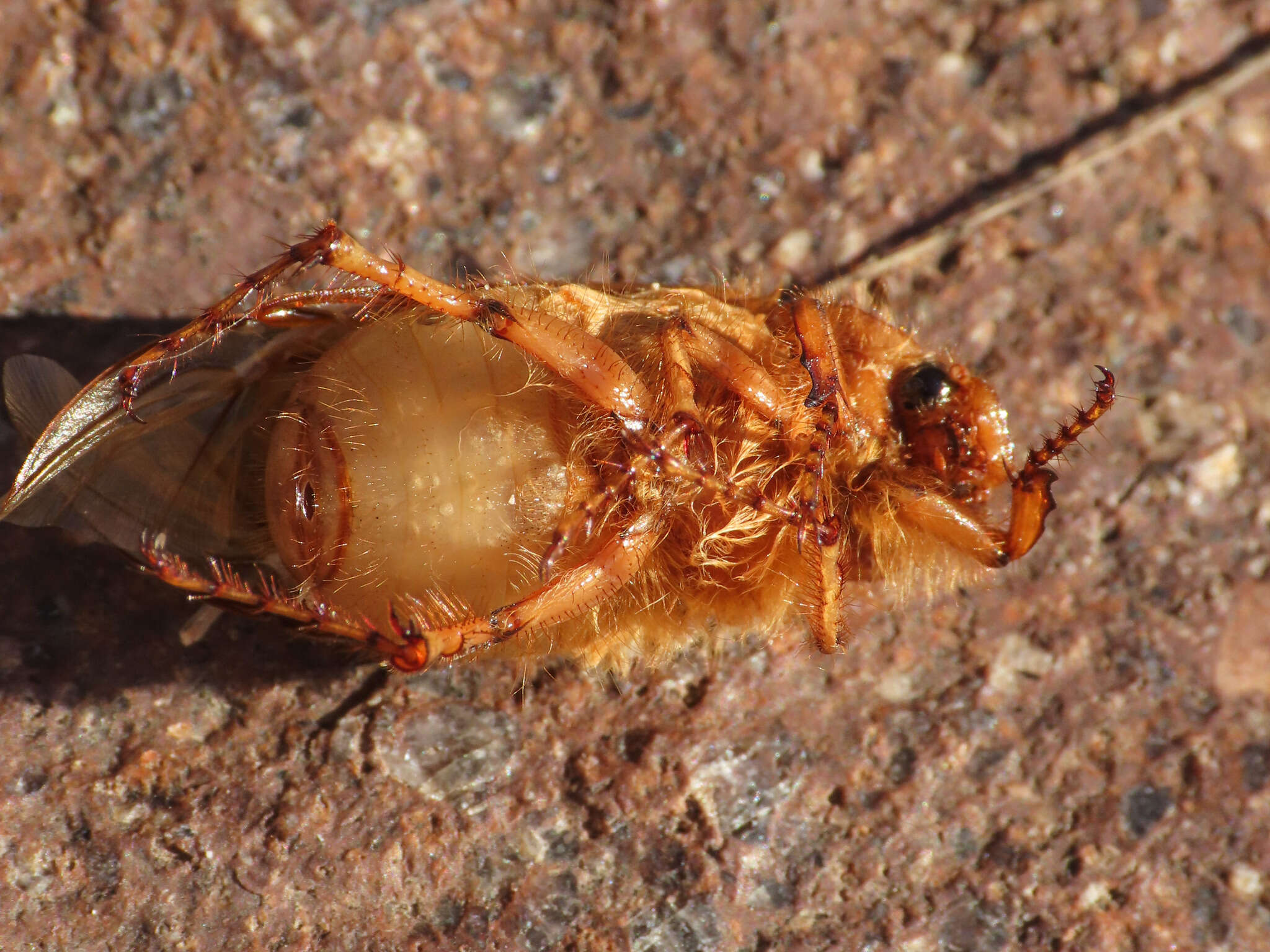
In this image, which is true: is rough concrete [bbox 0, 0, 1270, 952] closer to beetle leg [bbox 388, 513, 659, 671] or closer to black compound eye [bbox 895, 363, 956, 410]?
beetle leg [bbox 388, 513, 659, 671]

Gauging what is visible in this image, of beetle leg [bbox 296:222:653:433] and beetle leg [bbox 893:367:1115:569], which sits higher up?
beetle leg [bbox 296:222:653:433]

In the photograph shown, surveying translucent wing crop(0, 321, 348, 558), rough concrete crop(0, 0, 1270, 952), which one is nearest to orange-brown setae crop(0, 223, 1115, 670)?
translucent wing crop(0, 321, 348, 558)

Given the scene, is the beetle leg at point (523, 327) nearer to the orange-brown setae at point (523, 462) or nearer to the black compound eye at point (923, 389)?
the orange-brown setae at point (523, 462)

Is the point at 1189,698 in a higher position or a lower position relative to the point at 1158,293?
lower

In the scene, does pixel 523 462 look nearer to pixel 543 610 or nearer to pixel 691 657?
pixel 543 610

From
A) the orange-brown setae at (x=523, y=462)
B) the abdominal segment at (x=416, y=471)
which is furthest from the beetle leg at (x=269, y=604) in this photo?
the abdominal segment at (x=416, y=471)

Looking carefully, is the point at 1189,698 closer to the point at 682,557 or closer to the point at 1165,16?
the point at 682,557

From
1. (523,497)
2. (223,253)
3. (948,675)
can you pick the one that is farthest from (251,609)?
(948,675)
